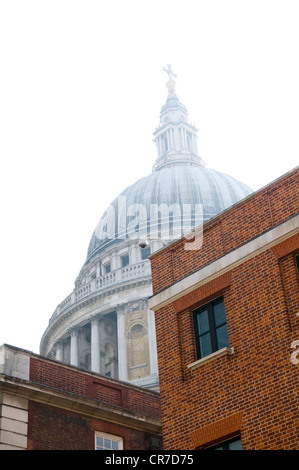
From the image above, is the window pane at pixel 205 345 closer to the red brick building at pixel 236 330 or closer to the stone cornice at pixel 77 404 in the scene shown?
the red brick building at pixel 236 330

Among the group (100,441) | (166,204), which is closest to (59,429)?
(100,441)

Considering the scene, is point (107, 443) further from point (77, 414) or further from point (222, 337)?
point (222, 337)

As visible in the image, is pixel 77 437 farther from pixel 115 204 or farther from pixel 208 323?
pixel 115 204

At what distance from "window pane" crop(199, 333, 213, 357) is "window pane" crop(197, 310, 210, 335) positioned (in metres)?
0.16

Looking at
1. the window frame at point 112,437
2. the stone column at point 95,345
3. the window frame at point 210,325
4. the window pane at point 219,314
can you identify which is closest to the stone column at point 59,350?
the stone column at point 95,345

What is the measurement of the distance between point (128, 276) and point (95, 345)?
6.91m

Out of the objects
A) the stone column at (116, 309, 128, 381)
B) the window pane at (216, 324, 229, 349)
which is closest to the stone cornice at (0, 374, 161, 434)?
the window pane at (216, 324, 229, 349)

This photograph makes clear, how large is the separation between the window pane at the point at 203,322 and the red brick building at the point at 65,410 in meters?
6.38

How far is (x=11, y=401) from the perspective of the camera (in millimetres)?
23266

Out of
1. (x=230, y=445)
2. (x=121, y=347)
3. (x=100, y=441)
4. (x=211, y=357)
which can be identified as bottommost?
(x=230, y=445)

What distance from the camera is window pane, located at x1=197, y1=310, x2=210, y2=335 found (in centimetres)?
1959

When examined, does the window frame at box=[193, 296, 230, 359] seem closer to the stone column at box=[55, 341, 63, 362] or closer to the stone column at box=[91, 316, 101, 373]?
the stone column at box=[91, 316, 101, 373]

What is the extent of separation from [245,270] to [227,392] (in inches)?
115

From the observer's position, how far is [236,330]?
722 inches
